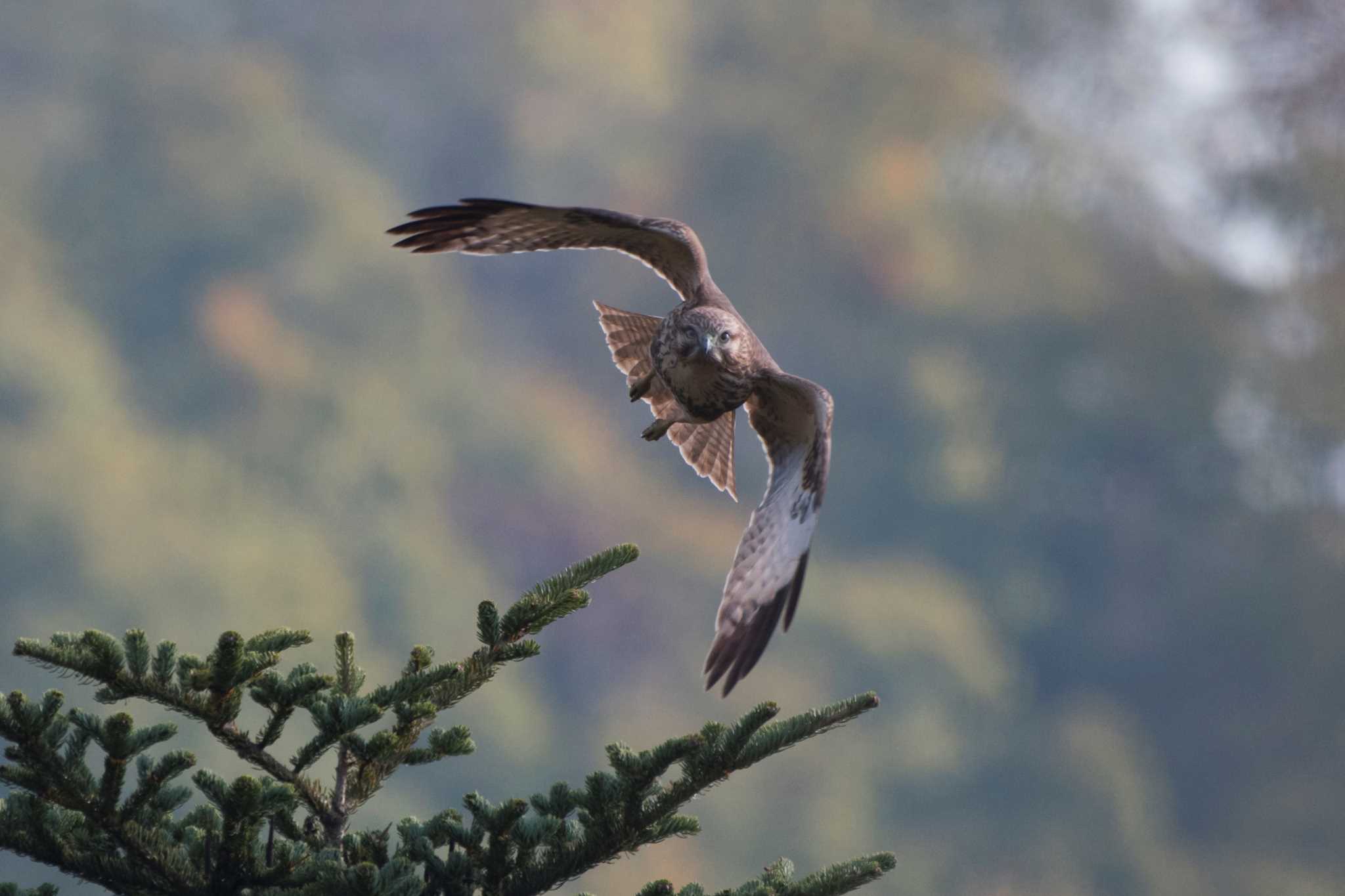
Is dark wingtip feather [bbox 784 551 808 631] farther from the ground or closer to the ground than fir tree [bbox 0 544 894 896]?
farther from the ground

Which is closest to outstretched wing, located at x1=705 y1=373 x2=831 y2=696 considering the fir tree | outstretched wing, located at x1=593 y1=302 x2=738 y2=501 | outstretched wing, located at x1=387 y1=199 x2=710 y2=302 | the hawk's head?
the hawk's head

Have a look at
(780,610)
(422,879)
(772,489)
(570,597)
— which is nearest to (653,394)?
(772,489)

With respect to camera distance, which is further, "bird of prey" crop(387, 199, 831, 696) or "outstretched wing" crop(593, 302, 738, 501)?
"outstretched wing" crop(593, 302, 738, 501)

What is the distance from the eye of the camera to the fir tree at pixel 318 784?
7.91ft

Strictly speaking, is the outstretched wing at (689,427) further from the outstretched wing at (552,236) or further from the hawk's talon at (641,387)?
the hawk's talon at (641,387)

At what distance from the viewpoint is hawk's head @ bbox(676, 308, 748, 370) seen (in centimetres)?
392

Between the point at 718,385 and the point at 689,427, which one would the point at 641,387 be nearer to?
the point at 718,385

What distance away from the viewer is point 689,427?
5.12 m

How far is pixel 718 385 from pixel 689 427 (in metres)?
1.11

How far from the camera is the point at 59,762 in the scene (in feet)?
7.98

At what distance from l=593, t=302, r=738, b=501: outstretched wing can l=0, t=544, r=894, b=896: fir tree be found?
2355 mm

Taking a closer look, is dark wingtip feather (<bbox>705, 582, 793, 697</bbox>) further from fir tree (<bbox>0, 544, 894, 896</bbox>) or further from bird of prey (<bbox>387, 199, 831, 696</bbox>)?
fir tree (<bbox>0, 544, 894, 896</bbox>)

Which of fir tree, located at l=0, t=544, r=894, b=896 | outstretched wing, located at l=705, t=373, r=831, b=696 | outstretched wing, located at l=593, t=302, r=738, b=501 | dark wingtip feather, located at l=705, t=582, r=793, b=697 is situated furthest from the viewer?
outstretched wing, located at l=593, t=302, r=738, b=501

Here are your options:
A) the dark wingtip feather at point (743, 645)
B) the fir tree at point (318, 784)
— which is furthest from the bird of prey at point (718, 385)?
the fir tree at point (318, 784)
